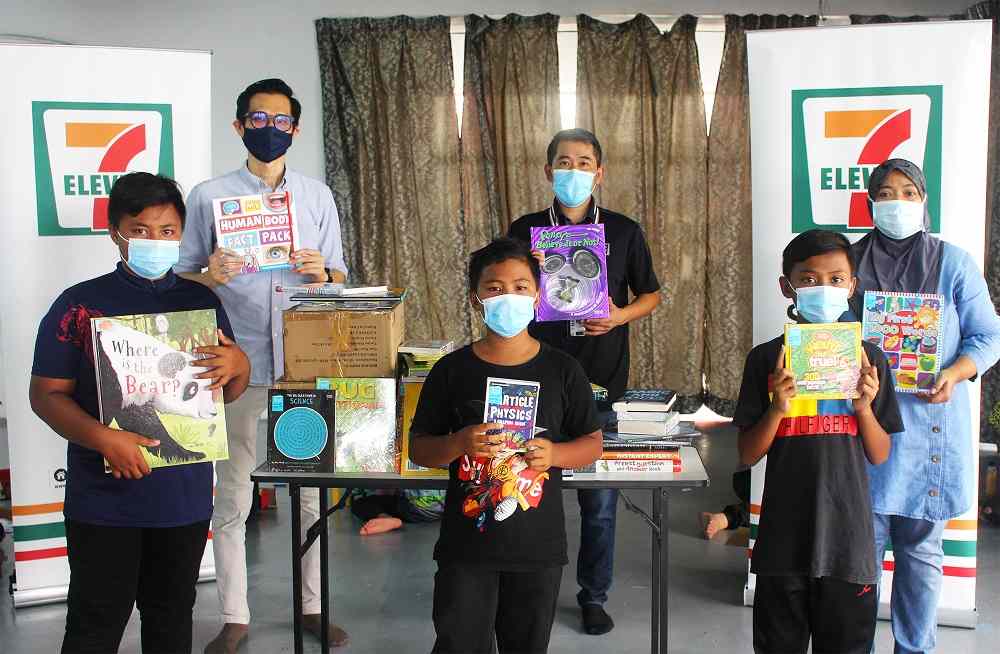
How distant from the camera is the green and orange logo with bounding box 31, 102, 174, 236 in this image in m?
4.17

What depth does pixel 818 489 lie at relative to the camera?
2732mm

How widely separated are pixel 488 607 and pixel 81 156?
273cm

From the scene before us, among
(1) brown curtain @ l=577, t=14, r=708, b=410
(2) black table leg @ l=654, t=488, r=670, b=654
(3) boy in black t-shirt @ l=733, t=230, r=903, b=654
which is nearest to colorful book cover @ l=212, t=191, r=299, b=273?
(2) black table leg @ l=654, t=488, r=670, b=654

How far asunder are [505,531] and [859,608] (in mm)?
1032

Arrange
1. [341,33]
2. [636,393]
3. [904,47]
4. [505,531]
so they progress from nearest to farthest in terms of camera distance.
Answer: [505,531]
[636,393]
[904,47]
[341,33]

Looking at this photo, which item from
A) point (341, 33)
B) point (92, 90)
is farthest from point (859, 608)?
point (341, 33)

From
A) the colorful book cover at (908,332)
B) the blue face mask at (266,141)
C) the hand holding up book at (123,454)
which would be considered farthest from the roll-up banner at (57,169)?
the colorful book cover at (908,332)

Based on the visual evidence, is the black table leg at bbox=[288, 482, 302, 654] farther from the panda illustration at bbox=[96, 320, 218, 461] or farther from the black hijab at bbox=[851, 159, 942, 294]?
the black hijab at bbox=[851, 159, 942, 294]

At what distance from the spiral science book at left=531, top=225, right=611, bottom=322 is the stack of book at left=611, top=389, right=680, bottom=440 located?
0.40 m

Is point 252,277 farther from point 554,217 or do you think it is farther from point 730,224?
point 730,224

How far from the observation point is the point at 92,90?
165 inches

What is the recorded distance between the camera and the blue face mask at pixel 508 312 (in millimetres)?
2660

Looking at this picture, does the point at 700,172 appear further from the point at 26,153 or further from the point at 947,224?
the point at 26,153

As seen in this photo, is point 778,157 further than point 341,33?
No
